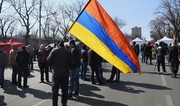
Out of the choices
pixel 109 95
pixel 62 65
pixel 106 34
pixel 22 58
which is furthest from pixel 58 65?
pixel 22 58

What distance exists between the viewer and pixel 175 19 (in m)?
86.3

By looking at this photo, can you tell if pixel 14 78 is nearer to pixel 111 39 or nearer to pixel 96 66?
pixel 96 66

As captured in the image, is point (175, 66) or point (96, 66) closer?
point (96, 66)

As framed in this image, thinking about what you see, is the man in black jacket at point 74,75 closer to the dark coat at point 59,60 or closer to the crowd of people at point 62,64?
the crowd of people at point 62,64

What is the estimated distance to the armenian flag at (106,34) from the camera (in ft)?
31.6

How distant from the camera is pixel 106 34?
9758 mm

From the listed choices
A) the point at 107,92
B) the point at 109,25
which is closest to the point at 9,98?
the point at 107,92

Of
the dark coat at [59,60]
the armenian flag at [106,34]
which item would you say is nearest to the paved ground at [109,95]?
the dark coat at [59,60]

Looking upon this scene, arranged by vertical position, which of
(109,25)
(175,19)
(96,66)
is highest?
(175,19)

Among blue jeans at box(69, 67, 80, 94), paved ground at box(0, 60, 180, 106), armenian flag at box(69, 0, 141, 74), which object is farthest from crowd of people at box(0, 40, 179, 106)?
armenian flag at box(69, 0, 141, 74)

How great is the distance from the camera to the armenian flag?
31.6ft

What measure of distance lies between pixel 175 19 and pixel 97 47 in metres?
79.5

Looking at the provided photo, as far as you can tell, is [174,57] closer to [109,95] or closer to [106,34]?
[109,95]

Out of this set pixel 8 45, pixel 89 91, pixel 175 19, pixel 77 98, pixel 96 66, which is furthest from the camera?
pixel 175 19
